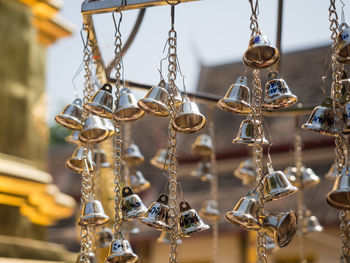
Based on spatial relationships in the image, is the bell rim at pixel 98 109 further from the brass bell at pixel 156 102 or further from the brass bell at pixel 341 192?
the brass bell at pixel 341 192

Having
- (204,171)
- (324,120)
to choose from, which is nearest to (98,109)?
(324,120)

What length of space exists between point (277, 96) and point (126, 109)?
64cm

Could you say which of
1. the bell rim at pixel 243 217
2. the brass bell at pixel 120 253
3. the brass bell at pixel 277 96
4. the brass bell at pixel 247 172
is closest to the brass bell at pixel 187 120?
the brass bell at pixel 277 96

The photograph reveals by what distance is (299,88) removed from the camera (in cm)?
834

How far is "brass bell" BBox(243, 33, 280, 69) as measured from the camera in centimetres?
218

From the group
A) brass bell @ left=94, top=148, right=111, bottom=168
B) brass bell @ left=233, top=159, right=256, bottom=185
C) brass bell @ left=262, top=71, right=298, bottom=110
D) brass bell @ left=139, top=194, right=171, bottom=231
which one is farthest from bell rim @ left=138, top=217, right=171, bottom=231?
brass bell @ left=233, top=159, right=256, bottom=185

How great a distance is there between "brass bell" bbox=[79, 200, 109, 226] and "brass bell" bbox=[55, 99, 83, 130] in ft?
1.48

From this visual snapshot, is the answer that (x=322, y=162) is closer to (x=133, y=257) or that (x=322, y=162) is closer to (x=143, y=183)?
(x=143, y=183)

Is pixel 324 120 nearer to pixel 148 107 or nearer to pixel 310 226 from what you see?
pixel 148 107

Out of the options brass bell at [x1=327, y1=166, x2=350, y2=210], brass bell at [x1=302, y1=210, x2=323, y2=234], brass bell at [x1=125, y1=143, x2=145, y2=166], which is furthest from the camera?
brass bell at [x1=302, y1=210, x2=323, y2=234]

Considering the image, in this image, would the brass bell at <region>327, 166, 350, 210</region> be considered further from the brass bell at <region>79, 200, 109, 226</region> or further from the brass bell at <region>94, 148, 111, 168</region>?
the brass bell at <region>94, 148, 111, 168</region>

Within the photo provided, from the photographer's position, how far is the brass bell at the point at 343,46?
2.12m

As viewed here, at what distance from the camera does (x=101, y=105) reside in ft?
8.00

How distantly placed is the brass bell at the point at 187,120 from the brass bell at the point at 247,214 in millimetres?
387
